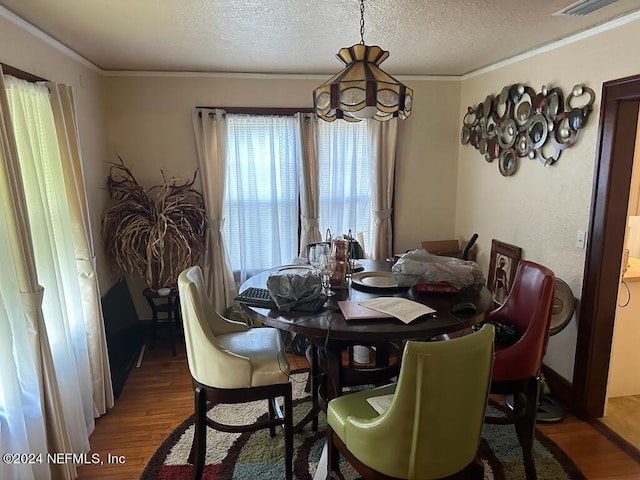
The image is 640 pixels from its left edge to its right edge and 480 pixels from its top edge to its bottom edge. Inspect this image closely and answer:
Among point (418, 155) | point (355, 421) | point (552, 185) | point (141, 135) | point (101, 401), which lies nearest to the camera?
point (355, 421)

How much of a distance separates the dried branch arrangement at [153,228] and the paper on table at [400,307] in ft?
6.87

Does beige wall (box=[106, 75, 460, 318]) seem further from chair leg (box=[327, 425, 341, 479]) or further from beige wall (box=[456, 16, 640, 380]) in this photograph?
chair leg (box=[327, 425, 341, 479])

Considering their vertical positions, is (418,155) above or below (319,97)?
below

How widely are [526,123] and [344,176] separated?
1.62 metres

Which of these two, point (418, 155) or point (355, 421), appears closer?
point (355, 421)

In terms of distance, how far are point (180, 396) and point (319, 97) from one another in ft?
7.51

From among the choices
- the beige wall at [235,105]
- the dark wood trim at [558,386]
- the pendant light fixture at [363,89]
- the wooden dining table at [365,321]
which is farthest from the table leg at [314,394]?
the beige wall at [235,105]

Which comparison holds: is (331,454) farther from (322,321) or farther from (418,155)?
(418,155)

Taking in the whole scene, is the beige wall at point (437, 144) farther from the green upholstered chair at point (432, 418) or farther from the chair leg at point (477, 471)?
the green upholstered chair at point (432, 418)

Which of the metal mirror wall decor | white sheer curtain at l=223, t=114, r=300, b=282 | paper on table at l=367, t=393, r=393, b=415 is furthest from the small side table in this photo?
the metal mirror wall decor

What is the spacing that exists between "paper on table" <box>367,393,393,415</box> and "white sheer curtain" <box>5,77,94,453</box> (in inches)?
62.6

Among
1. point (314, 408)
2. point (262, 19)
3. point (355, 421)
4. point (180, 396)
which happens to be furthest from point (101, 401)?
point (262, 19)

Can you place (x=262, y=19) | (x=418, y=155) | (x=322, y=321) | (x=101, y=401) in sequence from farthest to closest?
(x=418, y=155) < (x=101, y=401) < (x=262, y=19) < (x=322, y=321)

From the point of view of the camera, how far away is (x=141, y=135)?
12.5 feet
